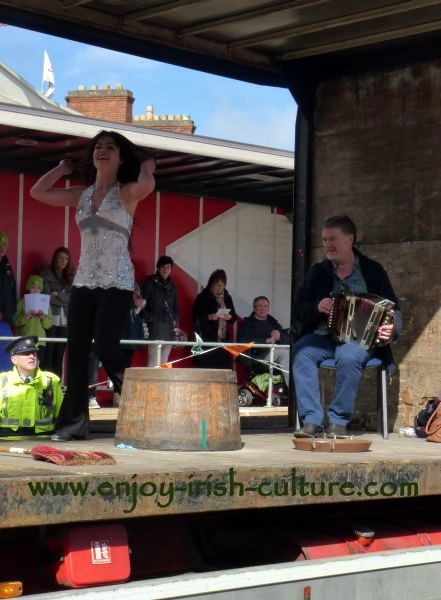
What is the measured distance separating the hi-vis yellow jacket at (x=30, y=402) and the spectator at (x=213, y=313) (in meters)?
8.45

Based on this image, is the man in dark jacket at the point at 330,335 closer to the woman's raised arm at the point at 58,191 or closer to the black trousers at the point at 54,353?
the woman's raised arm at the point at 58,191

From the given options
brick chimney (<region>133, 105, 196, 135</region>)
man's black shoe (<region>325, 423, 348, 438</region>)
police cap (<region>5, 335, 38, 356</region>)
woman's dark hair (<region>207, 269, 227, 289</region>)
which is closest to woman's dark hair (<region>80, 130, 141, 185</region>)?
police cap (<region>5, 335, 38, 356</region>)

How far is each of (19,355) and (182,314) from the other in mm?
9556

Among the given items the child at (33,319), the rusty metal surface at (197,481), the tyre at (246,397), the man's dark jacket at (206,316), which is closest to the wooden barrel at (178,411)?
the rusty metal surface at (197,481)

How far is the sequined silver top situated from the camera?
618 cm

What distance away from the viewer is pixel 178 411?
5.34 m

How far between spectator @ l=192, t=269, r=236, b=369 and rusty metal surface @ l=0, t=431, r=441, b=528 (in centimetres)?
976

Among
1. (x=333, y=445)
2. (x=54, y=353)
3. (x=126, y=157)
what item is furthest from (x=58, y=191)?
(x=54, y=353)

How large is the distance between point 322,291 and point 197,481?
3.20 metres

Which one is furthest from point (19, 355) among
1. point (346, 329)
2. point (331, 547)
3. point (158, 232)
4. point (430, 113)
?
point (158, 232)

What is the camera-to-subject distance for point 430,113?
7.98m

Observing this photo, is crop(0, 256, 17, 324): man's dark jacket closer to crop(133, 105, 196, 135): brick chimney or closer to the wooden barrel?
the wooden barrel

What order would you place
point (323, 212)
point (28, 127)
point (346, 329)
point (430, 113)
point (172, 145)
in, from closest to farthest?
point (346, 329)
point (430, 113)
point (323, 212)
point (28, 127)
point (172, 145)

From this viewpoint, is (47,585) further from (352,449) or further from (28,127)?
(28,127)
